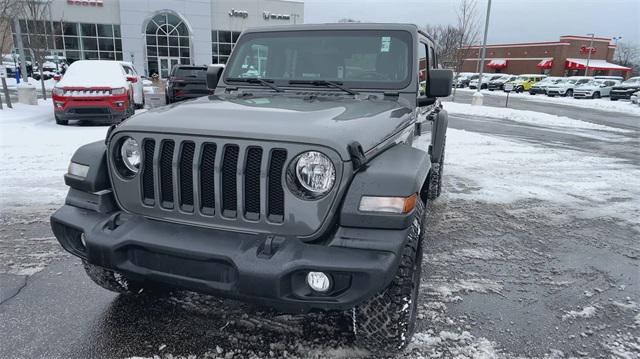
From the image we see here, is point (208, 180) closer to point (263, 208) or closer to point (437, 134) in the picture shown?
point (263, 208)

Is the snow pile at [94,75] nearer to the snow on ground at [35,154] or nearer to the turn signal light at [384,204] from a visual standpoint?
the snow on ground at [35,154]

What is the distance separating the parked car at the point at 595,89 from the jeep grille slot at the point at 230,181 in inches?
1484

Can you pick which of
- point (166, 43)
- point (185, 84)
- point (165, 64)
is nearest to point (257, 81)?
point (185, 84)

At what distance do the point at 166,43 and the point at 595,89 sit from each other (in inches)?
1390

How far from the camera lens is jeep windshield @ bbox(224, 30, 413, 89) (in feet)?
11.8

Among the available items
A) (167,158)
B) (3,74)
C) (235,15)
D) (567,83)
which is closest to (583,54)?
(567,83)

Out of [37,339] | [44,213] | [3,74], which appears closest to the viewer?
[37,339]

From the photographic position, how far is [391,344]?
2.54 m

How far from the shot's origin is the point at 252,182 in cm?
232

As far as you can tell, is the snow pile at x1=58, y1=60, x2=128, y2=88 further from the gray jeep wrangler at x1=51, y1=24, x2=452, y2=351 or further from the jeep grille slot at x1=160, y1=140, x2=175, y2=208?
the jeep grille slot at x1=160, y1=140, x2=175, y2=208

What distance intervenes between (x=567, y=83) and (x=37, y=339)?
133 ft

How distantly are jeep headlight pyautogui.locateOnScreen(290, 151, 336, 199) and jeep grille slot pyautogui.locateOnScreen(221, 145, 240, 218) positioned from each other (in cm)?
33

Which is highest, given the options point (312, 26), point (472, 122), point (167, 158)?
point (312, 26)

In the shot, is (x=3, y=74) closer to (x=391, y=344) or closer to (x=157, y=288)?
(x=157, y=288)
